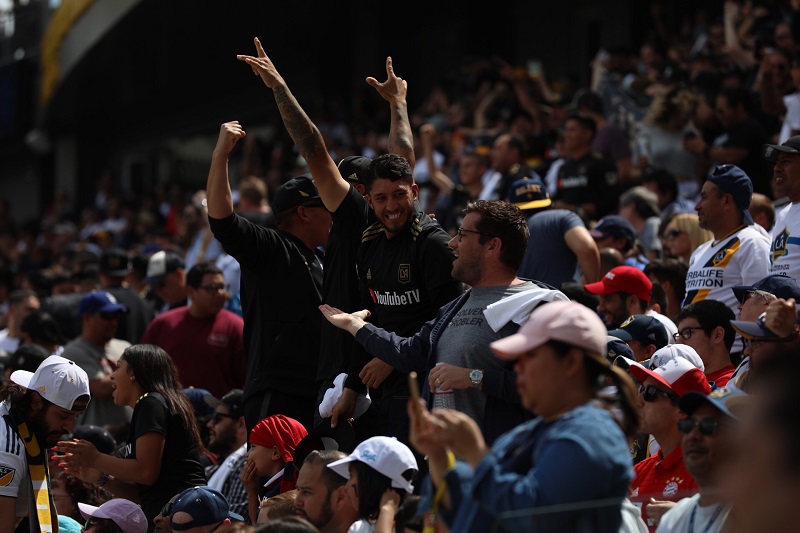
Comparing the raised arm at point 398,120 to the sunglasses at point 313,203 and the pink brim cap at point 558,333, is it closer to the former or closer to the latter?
the sunglasses at point 313,203

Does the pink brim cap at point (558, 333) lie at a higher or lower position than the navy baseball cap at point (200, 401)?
higher

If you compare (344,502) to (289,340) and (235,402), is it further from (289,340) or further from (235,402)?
(235,402)

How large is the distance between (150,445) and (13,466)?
76cm

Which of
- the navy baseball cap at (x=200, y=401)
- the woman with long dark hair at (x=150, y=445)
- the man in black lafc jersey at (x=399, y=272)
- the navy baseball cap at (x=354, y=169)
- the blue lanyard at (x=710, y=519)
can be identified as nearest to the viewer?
the blue lanyard at (x=710, y=519)

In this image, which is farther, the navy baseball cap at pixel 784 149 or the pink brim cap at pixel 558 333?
the navy baseball cap at pixel 784 149

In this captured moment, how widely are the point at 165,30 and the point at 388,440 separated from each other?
17.0 meters

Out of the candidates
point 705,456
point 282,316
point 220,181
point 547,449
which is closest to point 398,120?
point 220,181

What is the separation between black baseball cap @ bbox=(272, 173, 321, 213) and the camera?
6770mm

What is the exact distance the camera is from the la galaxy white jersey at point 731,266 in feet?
23.1

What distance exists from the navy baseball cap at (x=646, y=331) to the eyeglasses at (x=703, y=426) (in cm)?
223

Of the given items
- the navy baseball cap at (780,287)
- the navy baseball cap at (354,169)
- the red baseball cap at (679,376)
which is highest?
the navy baseball cap at (354,169)

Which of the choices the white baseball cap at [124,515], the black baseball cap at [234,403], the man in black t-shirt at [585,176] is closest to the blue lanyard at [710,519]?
the white baseball cap at [124,515]

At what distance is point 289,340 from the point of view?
6645 millimetres

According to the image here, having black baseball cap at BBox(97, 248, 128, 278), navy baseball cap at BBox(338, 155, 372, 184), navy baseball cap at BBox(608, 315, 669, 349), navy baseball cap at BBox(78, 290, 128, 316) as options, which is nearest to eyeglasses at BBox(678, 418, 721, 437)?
navy baseball cap at BBox(608, 315, 669, 349)
